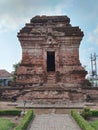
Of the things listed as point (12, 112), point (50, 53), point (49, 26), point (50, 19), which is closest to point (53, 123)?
point (12, 112)

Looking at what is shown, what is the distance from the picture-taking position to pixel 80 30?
2545 cm

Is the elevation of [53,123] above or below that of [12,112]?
below

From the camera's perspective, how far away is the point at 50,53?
25.8m

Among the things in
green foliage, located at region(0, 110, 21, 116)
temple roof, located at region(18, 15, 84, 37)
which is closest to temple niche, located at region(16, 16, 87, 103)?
temple roof, located at region(18, 15, 84, 37)

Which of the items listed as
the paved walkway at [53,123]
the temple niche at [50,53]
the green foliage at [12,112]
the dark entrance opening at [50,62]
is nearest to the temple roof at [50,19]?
the temple niche at [50,53]

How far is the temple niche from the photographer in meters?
24.6

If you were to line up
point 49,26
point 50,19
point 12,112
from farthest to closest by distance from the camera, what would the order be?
point 50,19 → point 49,26 → point 12,112

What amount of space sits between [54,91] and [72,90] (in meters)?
1.63

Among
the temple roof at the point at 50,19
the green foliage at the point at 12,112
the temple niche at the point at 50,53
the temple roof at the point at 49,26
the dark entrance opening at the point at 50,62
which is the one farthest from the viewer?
the dark entrance opening at the point at 50,62

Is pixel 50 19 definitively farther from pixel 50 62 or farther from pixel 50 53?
pixel 50 62

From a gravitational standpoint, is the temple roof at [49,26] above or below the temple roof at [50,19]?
below

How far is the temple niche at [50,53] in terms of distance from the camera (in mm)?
24625

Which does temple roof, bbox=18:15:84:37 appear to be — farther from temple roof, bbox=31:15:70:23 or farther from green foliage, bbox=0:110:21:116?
green foliage, bbox=0:110:21:116

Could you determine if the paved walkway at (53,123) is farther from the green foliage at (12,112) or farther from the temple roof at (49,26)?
the temple roof at (49,26)
